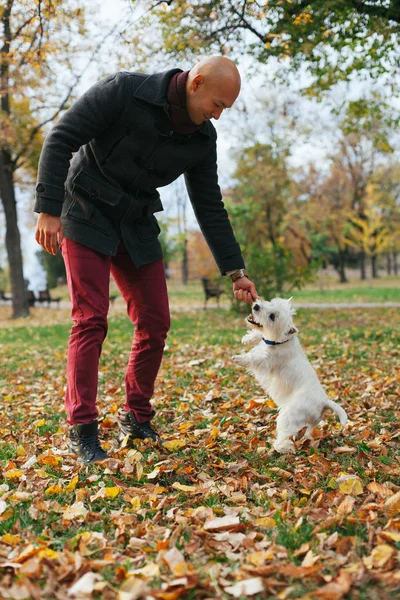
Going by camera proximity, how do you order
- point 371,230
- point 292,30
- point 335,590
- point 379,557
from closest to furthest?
point 335,590, point 379,557, point 292,30, point 371,230

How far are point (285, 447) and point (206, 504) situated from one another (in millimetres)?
954

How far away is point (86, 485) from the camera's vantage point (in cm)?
312

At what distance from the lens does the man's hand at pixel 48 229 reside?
310 centimetres

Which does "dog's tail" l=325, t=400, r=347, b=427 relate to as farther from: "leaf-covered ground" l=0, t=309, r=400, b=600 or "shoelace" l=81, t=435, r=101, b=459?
"shoelace" l=81, t=435, r=101, b=459

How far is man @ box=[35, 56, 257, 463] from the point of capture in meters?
3.13

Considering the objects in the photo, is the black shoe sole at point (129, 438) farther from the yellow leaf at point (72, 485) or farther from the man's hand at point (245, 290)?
the man's hand at point (245, 290)

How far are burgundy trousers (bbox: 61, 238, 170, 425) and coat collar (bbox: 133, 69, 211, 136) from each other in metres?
0.95

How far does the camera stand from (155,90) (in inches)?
127

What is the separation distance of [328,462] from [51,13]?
6.94 meters

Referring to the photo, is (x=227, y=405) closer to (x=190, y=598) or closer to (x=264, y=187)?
(x=190, y=598)

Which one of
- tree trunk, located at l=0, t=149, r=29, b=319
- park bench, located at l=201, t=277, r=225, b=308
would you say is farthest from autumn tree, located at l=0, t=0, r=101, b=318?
park bench, located at l=201, t=277, r=225, b=308


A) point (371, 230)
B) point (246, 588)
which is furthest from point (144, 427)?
point (371, 230)

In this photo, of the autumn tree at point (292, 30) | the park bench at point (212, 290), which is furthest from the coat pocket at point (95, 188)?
the park bench at point (212, 290)

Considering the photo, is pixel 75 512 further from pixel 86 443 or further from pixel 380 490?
pixel 380 490
